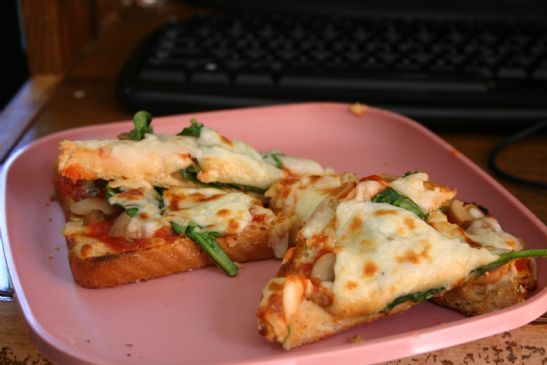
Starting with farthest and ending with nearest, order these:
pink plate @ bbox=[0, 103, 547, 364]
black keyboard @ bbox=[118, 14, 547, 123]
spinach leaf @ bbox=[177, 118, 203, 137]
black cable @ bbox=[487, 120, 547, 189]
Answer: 1. black keyboard @ bbox=[118, 14, 547, 123]
2. black cable @ bbox=[487, 120, 547, 189]
3. spinach leaf @ bbox=[177, 118, 203, 137]
4. pink plate @ bbox=[0, 103, 547, 364]

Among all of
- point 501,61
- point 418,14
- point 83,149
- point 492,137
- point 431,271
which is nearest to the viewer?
point 431,271

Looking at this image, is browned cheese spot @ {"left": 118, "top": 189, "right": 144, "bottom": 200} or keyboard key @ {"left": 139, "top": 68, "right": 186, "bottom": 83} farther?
keyboard key @ {"left": 139, "top": 68, "right": 186, "bottom": 83}

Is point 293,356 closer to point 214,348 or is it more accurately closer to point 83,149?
point 214,348

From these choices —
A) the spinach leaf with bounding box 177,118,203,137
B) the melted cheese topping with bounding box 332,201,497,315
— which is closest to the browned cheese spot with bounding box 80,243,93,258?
the spinach leaf with bounding box 177,118,203,137

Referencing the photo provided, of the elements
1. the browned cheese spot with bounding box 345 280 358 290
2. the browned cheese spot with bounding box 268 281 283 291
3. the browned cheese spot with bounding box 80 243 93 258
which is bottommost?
the browned cheese spot with bounding box 80 243 93 258

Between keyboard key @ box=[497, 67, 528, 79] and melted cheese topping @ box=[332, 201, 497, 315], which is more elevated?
melted cheese topping @ box=[332, 201, 497, 315]

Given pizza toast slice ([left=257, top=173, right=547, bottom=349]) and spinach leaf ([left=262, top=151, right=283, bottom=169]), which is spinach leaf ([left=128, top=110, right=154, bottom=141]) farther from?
pizza toast slice ([left=257, top=173, right=547, bottom=349])

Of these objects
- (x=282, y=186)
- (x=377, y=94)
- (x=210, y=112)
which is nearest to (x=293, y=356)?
(x=282, y=186)

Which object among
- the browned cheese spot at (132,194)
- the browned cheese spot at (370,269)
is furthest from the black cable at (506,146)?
the browned cheese spot at (132,194)
